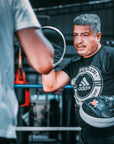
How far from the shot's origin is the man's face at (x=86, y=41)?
4.28ft

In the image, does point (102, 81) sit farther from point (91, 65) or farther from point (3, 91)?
point (3, 91)

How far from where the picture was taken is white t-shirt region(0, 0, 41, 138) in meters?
0.71

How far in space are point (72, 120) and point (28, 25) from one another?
2630 millimetres

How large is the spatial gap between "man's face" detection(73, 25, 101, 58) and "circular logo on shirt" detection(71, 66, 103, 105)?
Result: 0.33 feet

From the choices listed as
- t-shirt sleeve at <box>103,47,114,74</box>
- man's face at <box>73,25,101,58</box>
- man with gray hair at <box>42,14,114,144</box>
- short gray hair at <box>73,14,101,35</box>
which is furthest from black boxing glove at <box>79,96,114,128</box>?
short gray hair at <box>73,14,101,35</box>

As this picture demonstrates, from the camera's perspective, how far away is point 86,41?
4.28 feet

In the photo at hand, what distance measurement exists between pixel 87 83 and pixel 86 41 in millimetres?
246

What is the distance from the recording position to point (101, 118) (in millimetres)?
1208

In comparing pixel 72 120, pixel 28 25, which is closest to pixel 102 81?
pixel 28 25

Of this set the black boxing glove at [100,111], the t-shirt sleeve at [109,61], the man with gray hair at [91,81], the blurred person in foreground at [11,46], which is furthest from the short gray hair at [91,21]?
the blurred person in foreground at [11,46]

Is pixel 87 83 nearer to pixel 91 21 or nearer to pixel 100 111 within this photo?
pixel 100 111

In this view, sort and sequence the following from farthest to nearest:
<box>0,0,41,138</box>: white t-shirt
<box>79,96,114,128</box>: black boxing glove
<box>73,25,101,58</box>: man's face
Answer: <box>73,25,101,58</box>: man's face → <box>79,96,114,128</box>: black boxing glove → <box>0,0,41,138</box>: white t-shirt

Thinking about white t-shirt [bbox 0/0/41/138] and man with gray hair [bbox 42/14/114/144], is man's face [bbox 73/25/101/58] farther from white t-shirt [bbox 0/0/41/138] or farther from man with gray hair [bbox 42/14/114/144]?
white t-shirt [bbox 0/0/41/138]

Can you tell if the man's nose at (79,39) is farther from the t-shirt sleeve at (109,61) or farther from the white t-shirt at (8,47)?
the white t-shirt at (8,47)
